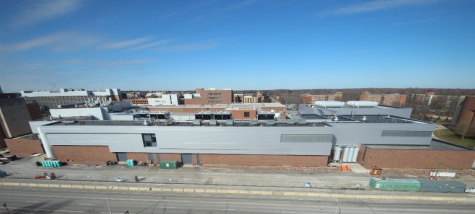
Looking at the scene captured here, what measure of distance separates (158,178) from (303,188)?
1061 inches

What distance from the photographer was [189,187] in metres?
26.5

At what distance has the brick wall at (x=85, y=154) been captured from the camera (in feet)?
111

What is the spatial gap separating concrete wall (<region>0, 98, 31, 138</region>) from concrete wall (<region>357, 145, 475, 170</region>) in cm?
9822

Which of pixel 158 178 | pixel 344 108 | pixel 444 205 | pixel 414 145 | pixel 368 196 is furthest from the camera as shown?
pixel 344 108

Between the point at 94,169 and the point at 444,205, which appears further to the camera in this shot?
the point at 94,169

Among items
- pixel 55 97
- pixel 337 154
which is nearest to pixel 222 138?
pixel 337 154

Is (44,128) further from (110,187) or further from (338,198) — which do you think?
(338,198)

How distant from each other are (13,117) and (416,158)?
10816 cm

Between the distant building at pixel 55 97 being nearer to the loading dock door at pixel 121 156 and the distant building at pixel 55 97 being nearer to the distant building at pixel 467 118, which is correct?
the loading dock door at pixel 121 156

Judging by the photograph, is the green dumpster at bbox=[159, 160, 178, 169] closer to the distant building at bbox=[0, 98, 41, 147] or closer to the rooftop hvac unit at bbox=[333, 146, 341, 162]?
the rooftop hvac unit at bbox=[333, 146, 341, 162]

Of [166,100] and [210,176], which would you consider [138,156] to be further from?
[166,100]

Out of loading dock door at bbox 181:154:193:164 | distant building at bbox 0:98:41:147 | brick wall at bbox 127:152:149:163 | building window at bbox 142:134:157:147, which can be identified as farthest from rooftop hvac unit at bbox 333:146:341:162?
distant building at bbox 0:98:41:147

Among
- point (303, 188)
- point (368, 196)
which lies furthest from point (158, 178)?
point (368, 196)

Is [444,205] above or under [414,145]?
under
